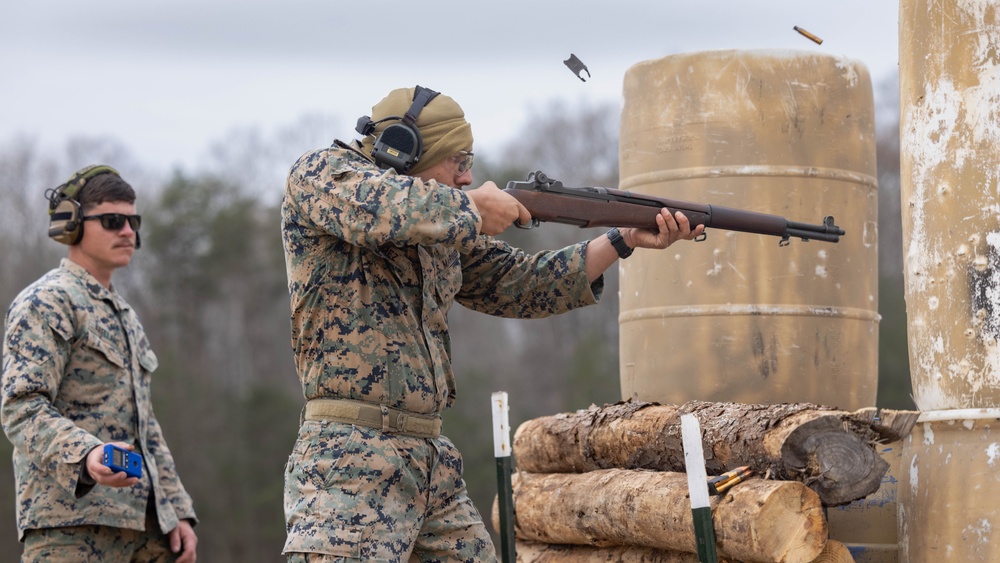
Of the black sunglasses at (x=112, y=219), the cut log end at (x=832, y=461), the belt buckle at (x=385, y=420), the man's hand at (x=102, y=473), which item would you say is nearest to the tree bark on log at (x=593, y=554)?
the cut log end at (x=832, y=461)

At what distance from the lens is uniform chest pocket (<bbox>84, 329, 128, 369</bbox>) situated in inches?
206

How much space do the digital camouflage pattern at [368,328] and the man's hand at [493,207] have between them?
0.13 meters

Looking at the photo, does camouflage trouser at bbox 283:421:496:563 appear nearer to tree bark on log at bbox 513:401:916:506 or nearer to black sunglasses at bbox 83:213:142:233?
tree bark on log at bbox 513:401:916:506

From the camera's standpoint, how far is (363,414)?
401 cm

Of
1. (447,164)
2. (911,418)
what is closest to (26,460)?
(447,164)

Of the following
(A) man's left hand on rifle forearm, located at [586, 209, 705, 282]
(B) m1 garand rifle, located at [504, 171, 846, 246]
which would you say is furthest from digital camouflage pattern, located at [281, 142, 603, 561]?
(A) man's left hand on rifle forearm, located at [586, 209, 705, 282]

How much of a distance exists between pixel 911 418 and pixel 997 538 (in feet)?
1.78

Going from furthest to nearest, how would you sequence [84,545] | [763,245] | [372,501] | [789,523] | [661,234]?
[763,245] → [84,545] → [661,234] → [789,523] → [372,501]

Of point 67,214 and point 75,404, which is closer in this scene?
point 75,404

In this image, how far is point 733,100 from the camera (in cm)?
598

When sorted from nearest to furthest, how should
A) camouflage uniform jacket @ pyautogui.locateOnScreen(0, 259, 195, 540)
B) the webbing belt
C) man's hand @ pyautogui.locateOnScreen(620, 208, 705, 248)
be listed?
the webbing belt
man's hand @ pyautogui.locateOnScreen(620, 208, 705, 248)
camouflage uniform jacket @ pyautogui.locateOnScreen(0, 259, 195, 540)

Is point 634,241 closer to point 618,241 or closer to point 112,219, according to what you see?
point 618,241

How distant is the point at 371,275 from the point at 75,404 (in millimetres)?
1785

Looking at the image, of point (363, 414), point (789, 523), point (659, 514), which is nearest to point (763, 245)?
point (659, 514)
